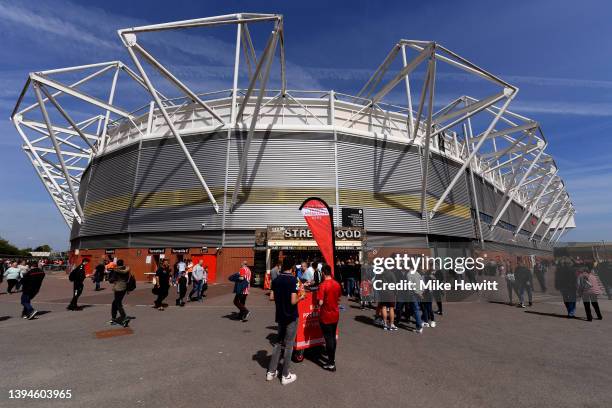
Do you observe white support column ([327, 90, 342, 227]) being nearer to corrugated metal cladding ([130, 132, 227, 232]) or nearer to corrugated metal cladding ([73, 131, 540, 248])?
corrugated metal cladding ([73, 131, 540, 248])

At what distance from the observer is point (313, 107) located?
27000mm

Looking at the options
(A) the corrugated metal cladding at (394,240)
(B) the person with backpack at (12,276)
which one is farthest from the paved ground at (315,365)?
(A) the corrugated metal cladding at (394,240)

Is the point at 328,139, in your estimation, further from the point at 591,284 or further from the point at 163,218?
the point at 591,284

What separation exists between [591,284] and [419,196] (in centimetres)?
1700

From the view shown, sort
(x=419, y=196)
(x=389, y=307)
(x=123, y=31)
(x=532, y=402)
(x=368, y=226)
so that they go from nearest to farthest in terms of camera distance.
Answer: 1. (x=532, y=402)
2. (x=389, y=307)
3. (x=123, y=31)
4. (x=368, y=226)
5. (x=419, y=196)

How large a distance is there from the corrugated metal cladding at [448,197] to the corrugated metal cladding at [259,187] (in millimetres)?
347

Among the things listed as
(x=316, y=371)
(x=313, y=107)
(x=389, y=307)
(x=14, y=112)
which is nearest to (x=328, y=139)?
(x=313, y=107)

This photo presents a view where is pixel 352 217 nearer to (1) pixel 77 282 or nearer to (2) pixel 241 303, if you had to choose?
(2) pixel 241 303

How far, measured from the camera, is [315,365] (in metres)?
5.27

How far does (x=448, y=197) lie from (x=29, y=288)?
30.1 meters

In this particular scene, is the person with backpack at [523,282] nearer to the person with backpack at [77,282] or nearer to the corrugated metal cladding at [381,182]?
the corrugated metal cladding at [381,182]

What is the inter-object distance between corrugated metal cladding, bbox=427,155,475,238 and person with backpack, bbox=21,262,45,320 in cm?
2542

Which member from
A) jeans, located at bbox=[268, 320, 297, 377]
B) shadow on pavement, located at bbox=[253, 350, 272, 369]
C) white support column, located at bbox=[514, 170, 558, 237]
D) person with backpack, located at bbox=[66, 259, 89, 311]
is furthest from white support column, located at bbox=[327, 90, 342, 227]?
white support column, located at bbox=[514, 170, 558, 237]

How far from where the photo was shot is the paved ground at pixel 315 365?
13.0 ft
